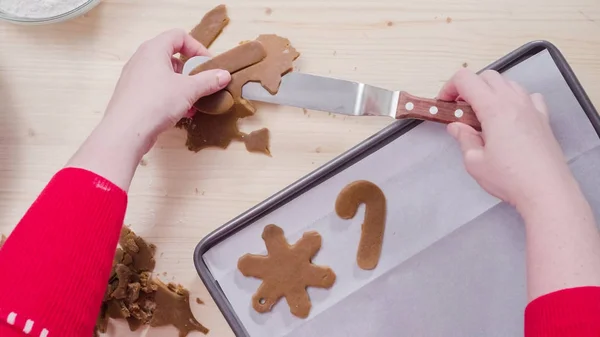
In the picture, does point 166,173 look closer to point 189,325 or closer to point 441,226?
point 189,325

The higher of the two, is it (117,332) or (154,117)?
(154,117)

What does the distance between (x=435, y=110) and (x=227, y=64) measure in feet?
0.73

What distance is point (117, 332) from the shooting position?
0.63 meters

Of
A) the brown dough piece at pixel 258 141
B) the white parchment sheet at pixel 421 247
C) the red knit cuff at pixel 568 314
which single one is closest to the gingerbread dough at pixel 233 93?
the brown dough piece at pixel 258 141

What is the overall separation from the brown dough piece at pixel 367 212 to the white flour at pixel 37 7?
38 cm

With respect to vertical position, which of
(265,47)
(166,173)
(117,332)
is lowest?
(117,332)

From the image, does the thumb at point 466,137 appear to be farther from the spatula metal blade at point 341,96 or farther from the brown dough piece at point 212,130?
the brown dough piece at point 212,130

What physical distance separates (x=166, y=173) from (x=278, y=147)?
13 cm

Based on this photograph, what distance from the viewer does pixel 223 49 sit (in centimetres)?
67

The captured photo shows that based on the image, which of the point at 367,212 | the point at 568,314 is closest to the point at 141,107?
the point at 367,212

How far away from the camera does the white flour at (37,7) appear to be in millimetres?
674

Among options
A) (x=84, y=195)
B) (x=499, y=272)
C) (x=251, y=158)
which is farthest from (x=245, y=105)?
(x=499, y=272)

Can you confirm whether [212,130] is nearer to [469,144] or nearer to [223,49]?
[223,49]

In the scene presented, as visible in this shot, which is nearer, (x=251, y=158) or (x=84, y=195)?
(x=84, y=195)
